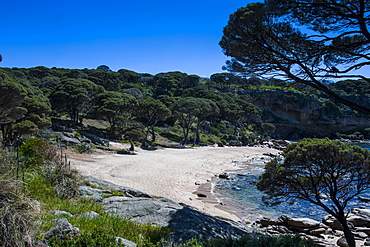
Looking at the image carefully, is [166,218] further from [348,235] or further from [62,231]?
[348,235]

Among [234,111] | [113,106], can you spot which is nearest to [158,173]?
[113,106]

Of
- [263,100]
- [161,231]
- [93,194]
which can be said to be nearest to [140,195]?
[93,194]

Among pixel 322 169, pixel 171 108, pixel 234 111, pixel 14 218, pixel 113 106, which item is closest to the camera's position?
pixel 14 218

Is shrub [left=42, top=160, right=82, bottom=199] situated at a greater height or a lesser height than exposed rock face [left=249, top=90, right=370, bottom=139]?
lesser

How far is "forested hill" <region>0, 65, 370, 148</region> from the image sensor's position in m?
16.7

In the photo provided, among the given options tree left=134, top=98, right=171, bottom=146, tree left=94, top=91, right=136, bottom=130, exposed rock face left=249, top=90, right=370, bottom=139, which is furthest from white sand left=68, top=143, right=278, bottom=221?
exposed rock face left=249, top=90, right=370, bottom=139

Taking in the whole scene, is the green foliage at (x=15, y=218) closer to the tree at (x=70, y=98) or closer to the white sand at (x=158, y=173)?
the white sand at (x=158, y=173)

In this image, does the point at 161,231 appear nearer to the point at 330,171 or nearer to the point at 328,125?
the point at 330,171

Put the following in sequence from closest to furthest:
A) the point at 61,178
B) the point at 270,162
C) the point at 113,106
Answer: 1. the point at 61,178
2. the point at 270,162
3. the point at 113,106

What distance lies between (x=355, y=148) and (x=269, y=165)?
110 inches

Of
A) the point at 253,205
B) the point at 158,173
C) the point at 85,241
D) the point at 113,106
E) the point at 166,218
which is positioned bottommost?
the point at 253,205

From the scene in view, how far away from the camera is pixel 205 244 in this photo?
4281 mm

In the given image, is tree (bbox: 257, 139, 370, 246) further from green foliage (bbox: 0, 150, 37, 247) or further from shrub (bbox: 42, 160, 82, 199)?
green foliage (bbox: 0, 150, 37, 247)

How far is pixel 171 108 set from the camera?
1558 inches
